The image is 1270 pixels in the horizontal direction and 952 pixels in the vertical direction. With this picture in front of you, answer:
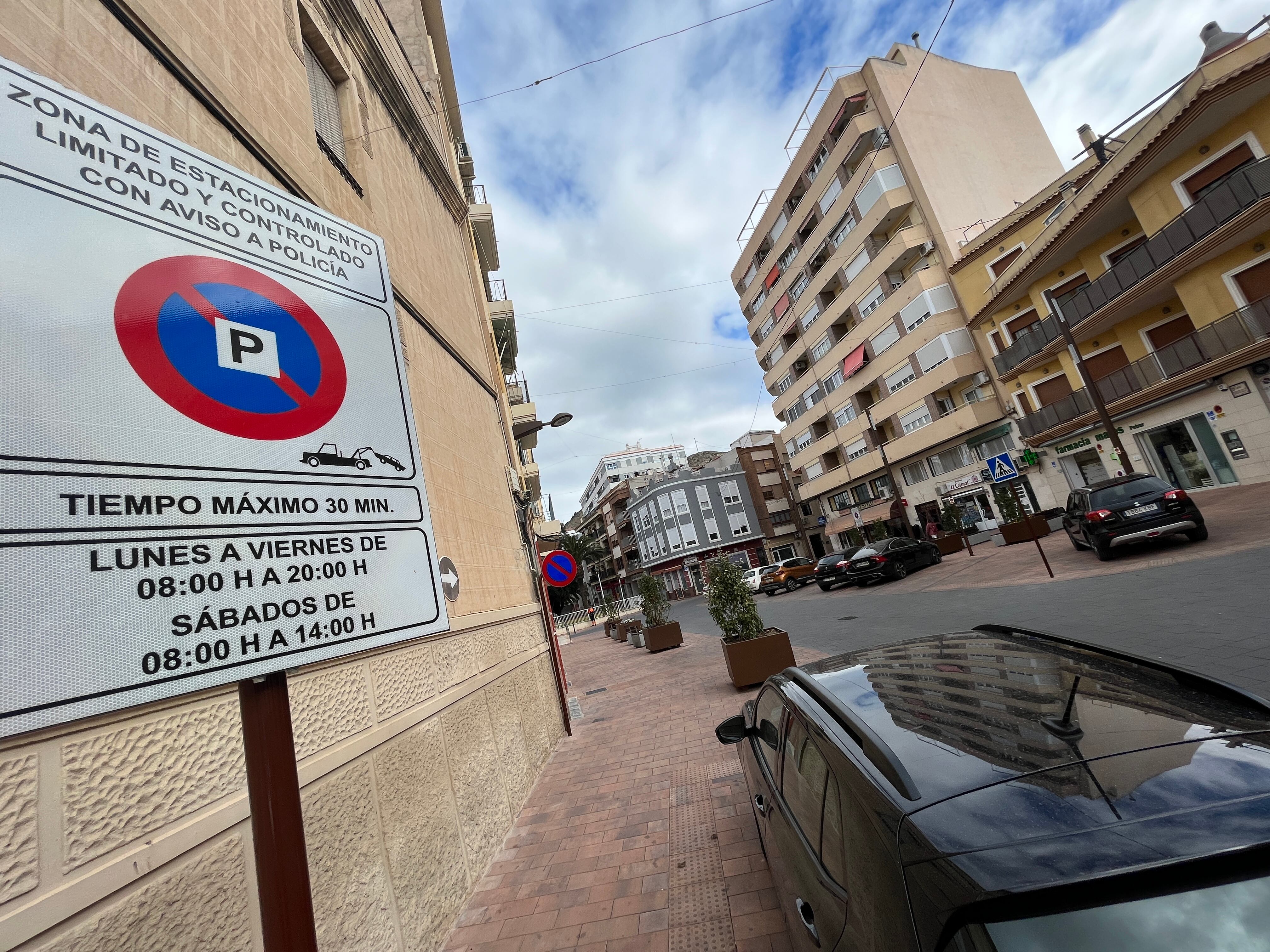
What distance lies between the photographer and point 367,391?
1548 millimetres

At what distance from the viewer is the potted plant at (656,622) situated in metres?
15.3

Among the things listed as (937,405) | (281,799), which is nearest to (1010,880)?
(281,799)

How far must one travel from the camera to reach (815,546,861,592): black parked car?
19875mm

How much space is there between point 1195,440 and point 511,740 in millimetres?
23439

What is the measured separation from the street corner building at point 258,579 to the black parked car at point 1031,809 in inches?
51.4

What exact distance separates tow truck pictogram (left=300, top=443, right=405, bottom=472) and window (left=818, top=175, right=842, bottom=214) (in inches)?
1382

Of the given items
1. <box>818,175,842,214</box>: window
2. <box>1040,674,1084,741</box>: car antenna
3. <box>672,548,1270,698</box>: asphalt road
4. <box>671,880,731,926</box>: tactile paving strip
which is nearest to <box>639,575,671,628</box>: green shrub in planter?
<box>672,548,1270,698</box>: asphalt road

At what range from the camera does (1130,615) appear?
708 centimetres

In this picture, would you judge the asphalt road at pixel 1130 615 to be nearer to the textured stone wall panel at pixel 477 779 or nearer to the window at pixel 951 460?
the textured stone wall panel at pixel 477 779

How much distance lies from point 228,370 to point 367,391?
37cm

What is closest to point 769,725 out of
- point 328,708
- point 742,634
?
point 328,708

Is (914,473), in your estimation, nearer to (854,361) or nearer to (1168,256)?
(854,361)

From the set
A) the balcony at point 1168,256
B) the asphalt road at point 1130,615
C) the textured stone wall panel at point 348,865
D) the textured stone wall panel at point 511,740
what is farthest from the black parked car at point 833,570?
the textured stone wall panel at point 348,865

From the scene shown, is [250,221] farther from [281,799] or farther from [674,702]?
[674,702]
